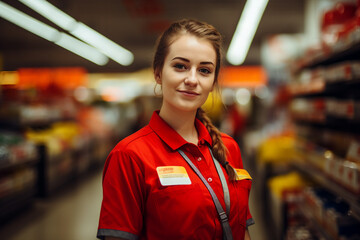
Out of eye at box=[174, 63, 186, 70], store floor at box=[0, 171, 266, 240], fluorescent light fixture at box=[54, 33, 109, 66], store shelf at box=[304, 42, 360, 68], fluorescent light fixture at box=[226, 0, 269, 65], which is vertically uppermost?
fluorescent light fixture at box=[54, 33, 109, 66]

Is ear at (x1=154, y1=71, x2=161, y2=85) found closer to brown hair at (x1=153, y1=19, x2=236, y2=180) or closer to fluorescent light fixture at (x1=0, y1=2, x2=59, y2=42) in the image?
brown hair at (x1=153, y1=19, x2=236, y2=180)

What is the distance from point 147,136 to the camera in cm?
149

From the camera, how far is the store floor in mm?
4352

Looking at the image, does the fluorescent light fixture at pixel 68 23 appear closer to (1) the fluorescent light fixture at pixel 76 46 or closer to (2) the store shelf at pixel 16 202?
(1) the fluorescent light fixture at pixel 76 46

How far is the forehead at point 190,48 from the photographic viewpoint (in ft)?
4.74

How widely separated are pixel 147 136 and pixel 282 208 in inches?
120

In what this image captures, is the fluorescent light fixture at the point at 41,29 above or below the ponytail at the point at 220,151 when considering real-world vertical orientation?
above

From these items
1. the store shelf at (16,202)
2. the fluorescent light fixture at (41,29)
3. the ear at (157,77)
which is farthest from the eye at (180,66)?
the fluorescent light fixture at (41,29)

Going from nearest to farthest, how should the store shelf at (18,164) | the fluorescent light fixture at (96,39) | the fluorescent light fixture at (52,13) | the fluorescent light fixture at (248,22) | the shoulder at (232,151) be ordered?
the shoulder at (232,151), the store shelf at (18,164), the fluorescent light fixture at (52,13), the fluorescent light fixture at (248,22), the fluorescent light fixture at (96,39)

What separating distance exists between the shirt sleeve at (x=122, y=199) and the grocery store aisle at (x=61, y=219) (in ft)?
10.6

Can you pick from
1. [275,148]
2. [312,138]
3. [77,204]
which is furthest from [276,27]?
[77,204]

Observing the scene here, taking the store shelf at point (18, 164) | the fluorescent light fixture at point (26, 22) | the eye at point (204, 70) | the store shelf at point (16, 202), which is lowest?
the store shelf at point (16, 202)

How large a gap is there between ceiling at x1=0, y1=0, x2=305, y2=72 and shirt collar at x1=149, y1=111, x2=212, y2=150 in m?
4.50

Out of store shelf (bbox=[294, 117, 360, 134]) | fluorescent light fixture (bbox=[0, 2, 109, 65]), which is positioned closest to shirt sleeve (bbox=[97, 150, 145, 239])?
store shelf (bbox=[294, 117, 360, 134])
